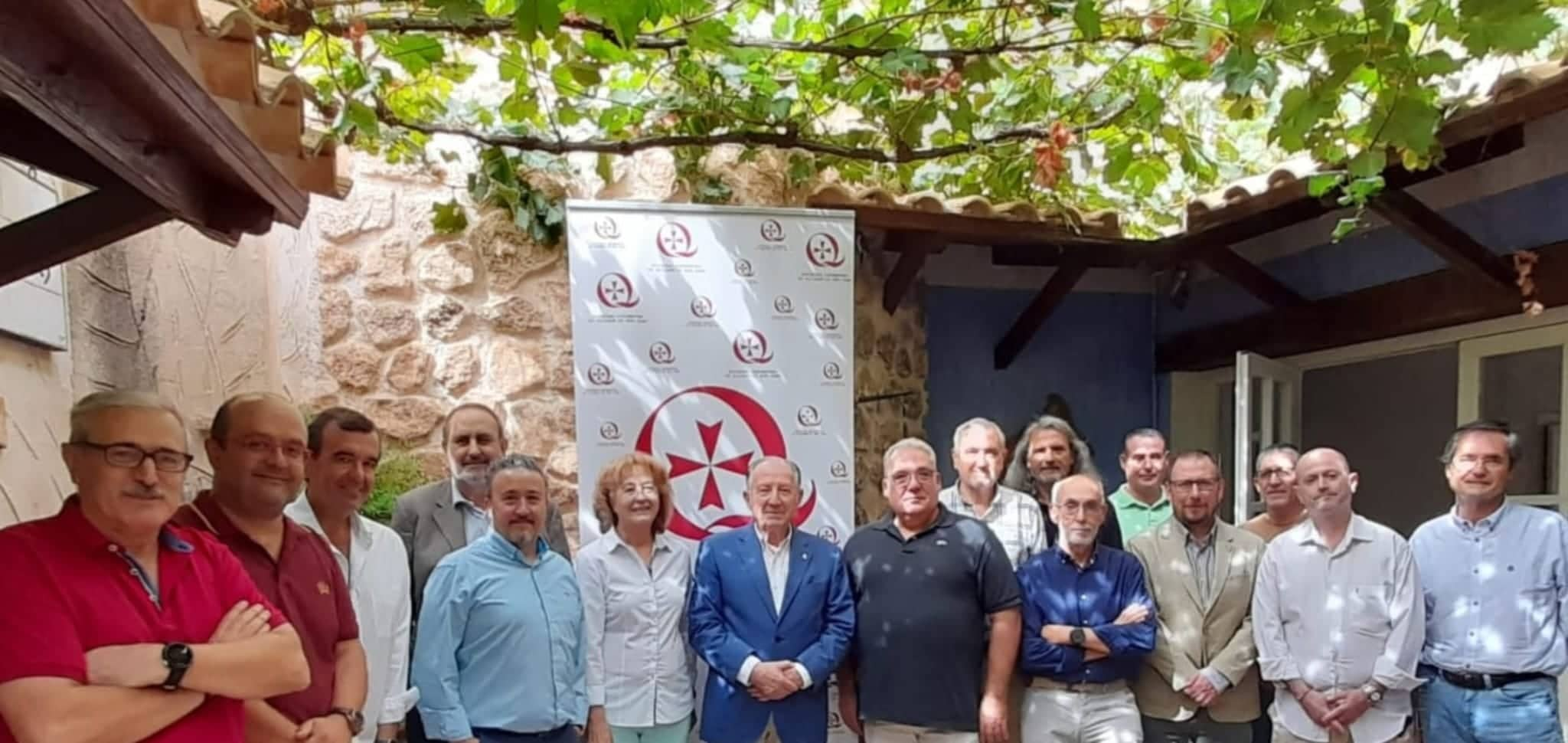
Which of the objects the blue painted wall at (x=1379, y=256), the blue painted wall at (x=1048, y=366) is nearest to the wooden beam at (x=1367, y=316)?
the blue painted wall at (x=1379, y=256)

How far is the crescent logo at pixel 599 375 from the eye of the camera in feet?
12.2

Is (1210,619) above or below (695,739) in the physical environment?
above

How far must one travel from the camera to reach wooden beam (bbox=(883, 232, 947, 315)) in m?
4.55

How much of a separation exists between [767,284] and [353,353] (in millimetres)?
1489

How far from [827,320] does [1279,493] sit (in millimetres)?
1636

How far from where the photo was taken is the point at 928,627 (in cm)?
292

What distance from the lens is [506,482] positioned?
2.71 meters

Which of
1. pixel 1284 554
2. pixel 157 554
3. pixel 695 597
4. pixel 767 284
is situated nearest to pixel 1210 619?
pixel 1284 554

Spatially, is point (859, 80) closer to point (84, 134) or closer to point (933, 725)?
point (933, 725)

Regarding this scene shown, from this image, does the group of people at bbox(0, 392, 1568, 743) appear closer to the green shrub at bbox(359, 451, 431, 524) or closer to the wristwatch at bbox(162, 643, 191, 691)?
the green shrub at bbox(359, 451, 431, 524)

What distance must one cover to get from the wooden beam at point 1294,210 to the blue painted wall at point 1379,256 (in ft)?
0.55

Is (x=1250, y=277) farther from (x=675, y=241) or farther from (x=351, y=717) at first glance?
(x=351, y=717)

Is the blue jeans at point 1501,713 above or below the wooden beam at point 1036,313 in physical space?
below

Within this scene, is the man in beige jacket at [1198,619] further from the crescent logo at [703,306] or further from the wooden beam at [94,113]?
the wooden beam at [94,113]
